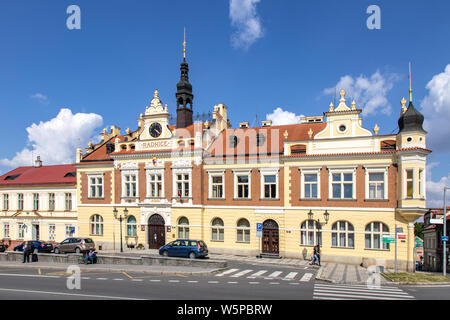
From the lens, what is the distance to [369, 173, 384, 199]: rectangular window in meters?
34.8

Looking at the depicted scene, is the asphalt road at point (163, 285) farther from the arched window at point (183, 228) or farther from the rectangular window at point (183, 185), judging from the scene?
the rectangular window at point (183, 185)

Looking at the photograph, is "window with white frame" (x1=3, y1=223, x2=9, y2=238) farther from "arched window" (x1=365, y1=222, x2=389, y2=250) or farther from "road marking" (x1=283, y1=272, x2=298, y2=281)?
"arched window" (x1=365, y1=222, x2=389, y2=250)

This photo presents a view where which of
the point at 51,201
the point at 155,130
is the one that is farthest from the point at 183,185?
the point at 51,201

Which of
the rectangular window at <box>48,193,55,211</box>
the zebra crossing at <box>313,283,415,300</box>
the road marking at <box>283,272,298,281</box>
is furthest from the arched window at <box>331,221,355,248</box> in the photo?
the rectangular window at <box>48,193,55,211</box>

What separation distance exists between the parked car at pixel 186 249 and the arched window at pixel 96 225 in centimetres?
1341

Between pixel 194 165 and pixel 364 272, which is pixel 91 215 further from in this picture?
pixel 364 272

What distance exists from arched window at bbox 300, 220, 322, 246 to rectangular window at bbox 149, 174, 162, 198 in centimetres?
1599

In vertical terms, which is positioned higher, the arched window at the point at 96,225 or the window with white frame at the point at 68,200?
the window with white frame at the point at 68,200

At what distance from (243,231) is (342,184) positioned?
1094 cm

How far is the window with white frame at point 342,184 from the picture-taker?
35.8 m

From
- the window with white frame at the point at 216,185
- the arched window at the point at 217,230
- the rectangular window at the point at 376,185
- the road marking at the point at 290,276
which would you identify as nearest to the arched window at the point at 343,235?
the rectangular window at the point at 376,185

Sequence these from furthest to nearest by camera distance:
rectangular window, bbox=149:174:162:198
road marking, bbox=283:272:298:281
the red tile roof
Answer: the red tile roof, rectangular window, bbox=149:174:162:198, road marking, bbox=283:272:298:281

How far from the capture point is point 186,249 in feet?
115
